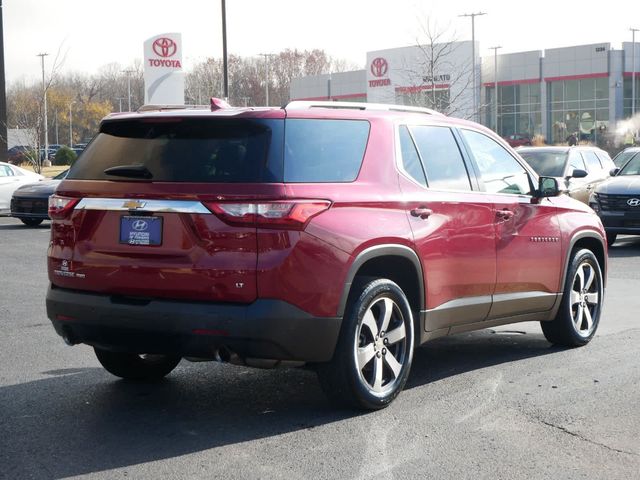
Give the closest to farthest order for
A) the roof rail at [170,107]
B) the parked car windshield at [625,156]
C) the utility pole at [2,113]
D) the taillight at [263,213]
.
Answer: the taillight at [263,213], the roof rail at [170,107], the parked car windshield at [625,156], the utility pole at [2,113]

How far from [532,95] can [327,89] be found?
23.3 meters

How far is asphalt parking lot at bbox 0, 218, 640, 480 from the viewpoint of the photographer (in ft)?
16.3

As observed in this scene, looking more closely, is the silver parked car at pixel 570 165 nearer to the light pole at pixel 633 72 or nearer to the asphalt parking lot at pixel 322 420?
the asphalt parking lot at pixel 322 420

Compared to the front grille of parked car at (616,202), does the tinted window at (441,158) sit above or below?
above

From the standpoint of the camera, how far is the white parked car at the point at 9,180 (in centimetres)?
2439

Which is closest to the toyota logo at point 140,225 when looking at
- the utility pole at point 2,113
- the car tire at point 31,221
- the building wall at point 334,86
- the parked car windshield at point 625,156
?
the parked car windshield at point 625,156

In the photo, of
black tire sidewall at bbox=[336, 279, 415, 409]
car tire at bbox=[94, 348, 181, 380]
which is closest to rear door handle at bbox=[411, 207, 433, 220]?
black tire sidewall at bbox=[336, 279, 415, 409]

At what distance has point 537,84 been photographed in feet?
288

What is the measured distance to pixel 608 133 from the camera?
265 feet

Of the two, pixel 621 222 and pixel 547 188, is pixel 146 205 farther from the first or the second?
pixel 621 222

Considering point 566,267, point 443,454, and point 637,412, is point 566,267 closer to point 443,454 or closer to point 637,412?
point 637,412

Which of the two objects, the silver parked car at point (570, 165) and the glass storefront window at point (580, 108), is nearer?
the silver parked car at point (570, 165)

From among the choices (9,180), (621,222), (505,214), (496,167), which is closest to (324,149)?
(505,214)

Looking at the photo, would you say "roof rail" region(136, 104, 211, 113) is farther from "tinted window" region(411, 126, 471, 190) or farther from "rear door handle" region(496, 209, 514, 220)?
"rear door handle" region(496, 209, 514, 220)
